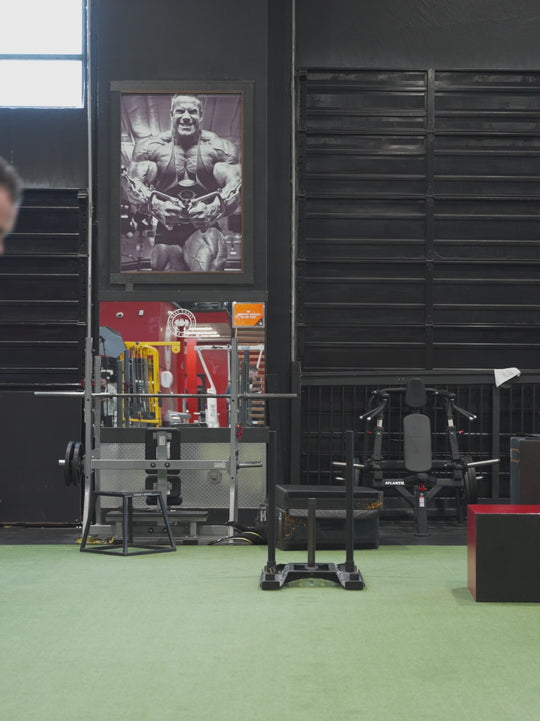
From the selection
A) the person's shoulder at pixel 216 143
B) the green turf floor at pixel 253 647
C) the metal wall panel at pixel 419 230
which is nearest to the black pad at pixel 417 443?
the metal wall panel at pixel 419 230

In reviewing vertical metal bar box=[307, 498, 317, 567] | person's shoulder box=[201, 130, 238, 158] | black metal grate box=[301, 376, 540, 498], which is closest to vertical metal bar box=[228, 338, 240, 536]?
black metal grate box=[301, 376, 540, 498]

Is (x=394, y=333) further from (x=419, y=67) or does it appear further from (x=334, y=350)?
(x=419, y=67)

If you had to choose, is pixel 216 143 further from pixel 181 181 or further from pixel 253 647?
pixel 253 647

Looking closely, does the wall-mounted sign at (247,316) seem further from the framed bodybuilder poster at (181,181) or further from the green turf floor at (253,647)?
the green turf floor at (253,647)

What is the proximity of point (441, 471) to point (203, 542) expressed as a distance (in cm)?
255

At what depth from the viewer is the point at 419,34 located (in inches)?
339

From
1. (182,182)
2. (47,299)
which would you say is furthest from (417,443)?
(47,299)

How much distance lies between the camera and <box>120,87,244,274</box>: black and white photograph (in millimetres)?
8141

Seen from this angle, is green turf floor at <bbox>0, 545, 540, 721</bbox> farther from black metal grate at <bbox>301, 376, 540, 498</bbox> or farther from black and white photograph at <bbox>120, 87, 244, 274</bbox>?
black and white photograph at <bbox>120, 87, 244, 274</bbox>

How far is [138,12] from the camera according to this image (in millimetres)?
8250

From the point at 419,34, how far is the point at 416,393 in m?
3.34

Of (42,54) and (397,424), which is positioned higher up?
(42,54)

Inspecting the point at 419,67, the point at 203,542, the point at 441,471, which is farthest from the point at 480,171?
the point at 203,542

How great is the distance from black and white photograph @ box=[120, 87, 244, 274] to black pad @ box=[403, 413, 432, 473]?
1962mm
